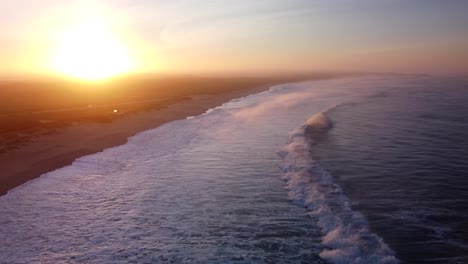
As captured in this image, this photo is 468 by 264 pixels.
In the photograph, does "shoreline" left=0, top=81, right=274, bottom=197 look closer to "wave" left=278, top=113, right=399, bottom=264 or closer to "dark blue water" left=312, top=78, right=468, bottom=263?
"wave" left=278, top=113, right=399, bottom=264

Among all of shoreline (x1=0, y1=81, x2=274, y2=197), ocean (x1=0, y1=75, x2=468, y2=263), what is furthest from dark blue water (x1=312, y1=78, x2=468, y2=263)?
shoreline (x1=0, y1=81, x2=274, y2=197)

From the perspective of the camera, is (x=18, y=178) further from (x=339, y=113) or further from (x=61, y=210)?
(x=339, y=113)

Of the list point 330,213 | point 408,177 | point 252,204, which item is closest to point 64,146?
point 252,204

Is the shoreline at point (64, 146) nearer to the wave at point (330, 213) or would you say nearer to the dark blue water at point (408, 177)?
the wave at point (330, 213)

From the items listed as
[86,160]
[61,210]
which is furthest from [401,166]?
[86,160]

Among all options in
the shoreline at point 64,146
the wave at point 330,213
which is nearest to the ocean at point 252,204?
the wave at point 330,213
